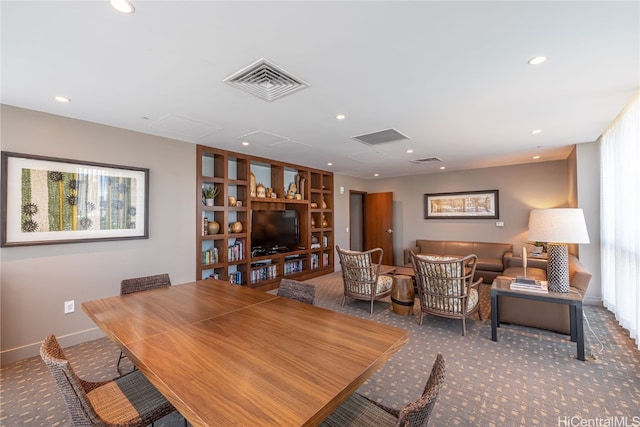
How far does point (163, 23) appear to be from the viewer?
151 centimetres

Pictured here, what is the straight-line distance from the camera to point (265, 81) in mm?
2176

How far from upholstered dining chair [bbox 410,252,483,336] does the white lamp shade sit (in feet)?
2.25

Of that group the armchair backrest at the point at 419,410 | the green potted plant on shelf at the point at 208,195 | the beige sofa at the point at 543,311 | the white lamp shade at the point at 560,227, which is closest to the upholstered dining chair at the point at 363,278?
the beige sofa at the point at 543,311

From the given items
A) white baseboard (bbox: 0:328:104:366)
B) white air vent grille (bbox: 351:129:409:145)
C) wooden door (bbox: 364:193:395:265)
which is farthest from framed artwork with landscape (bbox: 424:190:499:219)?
white baseboard (bbox: 0:328:104:366)

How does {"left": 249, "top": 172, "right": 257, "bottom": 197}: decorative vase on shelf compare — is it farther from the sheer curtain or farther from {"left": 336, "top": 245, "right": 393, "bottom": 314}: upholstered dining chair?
the sheer curtain

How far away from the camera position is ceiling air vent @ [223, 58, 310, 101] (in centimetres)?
199

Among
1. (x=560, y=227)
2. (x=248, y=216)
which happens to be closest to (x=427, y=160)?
(x=560, y=227)

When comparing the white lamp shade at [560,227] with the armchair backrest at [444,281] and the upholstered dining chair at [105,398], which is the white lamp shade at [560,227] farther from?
the upholstered dining chair at [105,398]

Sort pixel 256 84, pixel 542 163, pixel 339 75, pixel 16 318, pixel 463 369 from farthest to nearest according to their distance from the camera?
pixel 542 163, pixel 16 318, pixel 463 369, pixel 256 84, pixel 339 75

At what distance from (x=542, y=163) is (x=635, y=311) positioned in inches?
146

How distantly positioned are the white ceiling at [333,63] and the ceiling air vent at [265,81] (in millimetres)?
79

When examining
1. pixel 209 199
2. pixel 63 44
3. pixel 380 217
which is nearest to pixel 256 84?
pixel 63 44

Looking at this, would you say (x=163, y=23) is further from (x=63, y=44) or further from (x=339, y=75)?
(x=339, y=75)

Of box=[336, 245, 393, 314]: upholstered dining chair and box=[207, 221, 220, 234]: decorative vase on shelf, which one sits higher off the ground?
box=[207, 221, 220, 234]: decorative vase on shelf
